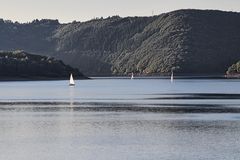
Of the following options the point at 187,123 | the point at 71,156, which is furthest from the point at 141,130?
the point at 71,156

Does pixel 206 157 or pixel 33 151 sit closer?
pixel 206 157

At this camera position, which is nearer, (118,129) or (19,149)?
(19,149)

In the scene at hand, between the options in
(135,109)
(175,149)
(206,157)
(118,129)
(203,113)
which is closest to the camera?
(206,157)

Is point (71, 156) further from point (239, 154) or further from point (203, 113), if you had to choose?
point (203, 113)

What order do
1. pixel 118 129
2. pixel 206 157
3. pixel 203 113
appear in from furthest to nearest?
pixel 203 113, pixel 118 129, pixel 206 157

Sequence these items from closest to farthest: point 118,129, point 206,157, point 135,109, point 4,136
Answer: point 206,157 < point 4,136 < point 118,129 < point 135,109

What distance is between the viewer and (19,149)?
54656 millimetres

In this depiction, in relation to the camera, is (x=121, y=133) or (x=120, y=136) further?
(x=121, y=133)

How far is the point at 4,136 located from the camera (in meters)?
62.8

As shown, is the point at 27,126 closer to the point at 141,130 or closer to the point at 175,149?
the point at 141,130

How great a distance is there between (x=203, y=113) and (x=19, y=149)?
36348 mm

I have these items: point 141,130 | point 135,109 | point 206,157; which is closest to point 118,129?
point 141,130

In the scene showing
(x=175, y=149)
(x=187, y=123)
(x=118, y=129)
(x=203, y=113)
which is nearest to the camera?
(x=175, y=149)

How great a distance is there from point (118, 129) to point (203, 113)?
2139 centimetres
